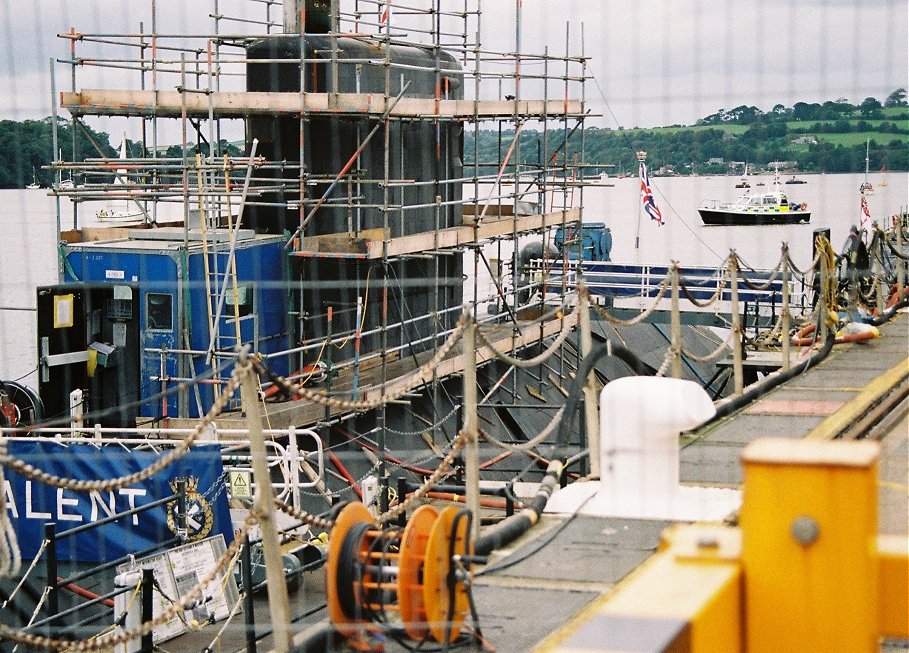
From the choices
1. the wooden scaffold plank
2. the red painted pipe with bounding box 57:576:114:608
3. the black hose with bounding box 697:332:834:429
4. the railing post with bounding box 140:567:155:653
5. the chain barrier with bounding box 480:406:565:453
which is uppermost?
the wooden scaffold plank

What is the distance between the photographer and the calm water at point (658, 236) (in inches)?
1941

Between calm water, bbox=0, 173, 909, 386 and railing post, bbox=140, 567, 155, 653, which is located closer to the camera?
railing post, bbox=140, 567, 155, 653

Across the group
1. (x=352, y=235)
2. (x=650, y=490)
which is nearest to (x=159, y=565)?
(x=650, y=490)

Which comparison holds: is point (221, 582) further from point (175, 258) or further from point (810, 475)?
point (810, 475)

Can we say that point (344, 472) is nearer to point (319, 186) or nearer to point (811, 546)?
point (319, 186)

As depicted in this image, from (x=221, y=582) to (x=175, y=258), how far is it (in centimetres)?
617

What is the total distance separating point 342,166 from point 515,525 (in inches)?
423

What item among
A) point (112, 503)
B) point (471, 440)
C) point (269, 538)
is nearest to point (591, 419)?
point (471, 440)

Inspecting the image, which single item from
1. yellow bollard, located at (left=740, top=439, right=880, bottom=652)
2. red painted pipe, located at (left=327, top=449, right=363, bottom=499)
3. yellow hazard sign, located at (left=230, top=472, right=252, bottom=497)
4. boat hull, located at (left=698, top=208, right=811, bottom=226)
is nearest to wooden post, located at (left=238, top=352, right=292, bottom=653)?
yellow bollard, located at (left=740, top=439, right=880, bottom=652)

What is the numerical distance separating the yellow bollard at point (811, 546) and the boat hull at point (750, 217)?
225 feet

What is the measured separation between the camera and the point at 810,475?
3.17m

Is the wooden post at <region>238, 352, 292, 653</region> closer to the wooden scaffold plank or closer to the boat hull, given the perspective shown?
the wooden scaffold plank

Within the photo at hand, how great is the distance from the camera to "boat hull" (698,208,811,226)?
232ft

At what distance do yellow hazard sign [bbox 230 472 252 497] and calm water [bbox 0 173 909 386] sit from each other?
60.9 feet
